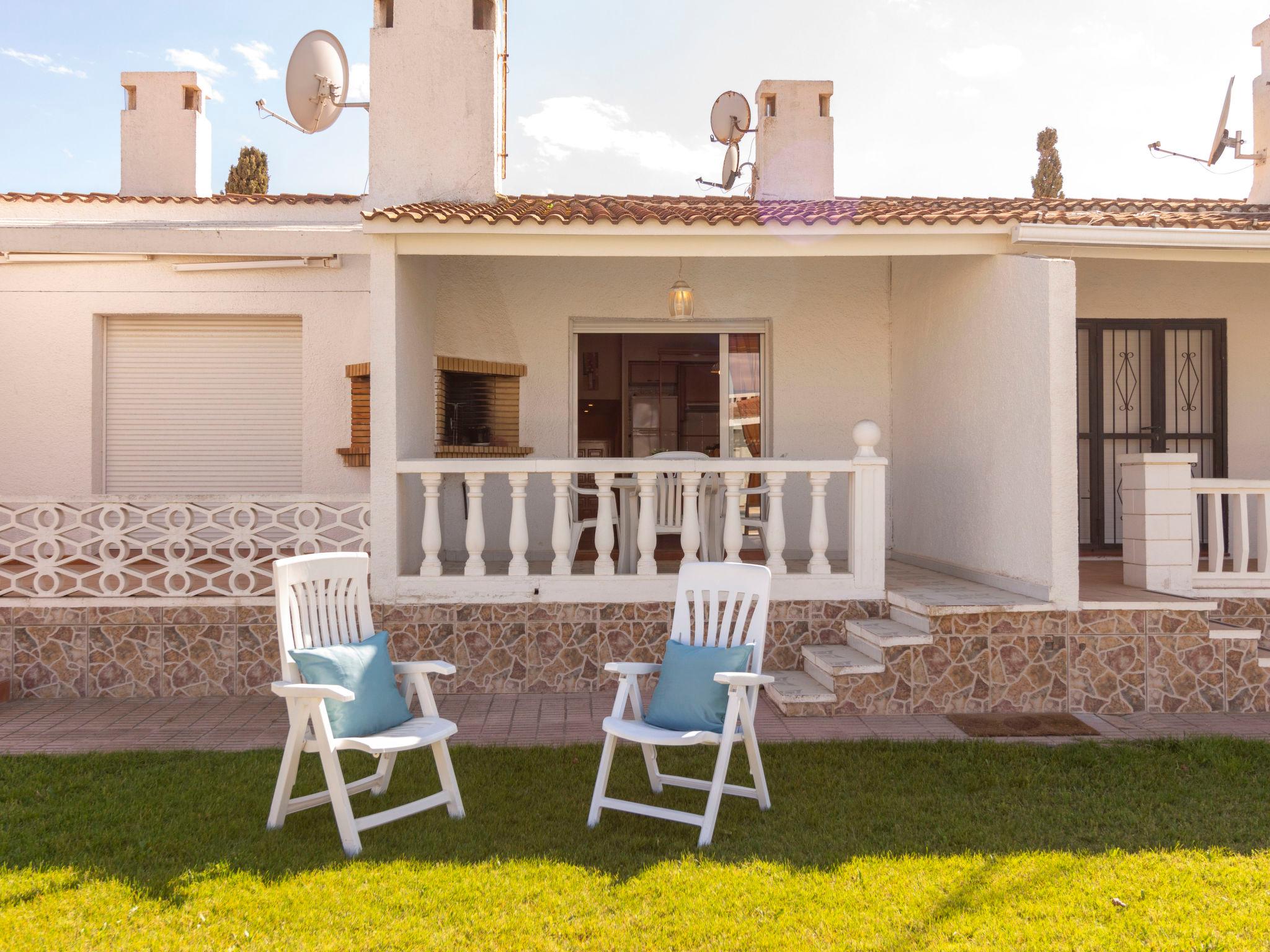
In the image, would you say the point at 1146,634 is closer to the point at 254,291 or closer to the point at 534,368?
the point at 534,368

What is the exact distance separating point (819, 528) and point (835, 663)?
98 centimetres

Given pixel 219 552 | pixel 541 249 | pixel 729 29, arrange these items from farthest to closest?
pixel 729 29, pixel 219 552, pixel 541 249

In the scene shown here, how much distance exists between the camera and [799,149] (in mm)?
9594

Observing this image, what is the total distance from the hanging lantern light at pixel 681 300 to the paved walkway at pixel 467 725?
3617 mm

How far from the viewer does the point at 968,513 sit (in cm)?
680

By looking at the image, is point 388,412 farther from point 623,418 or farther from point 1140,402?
point 1140,402

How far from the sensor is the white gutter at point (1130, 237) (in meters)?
5.91

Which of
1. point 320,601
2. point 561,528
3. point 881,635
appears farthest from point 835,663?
point 320,601

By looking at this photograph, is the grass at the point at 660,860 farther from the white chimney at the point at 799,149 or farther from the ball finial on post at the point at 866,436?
the white chimney at the point at 799,149

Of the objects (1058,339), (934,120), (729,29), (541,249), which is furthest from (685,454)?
(729,29)

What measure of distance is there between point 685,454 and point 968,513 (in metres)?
2.23

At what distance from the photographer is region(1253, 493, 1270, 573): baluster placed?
605 centimetres

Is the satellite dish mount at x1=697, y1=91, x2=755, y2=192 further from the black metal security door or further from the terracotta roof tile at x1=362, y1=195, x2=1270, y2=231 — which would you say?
the black metal security door

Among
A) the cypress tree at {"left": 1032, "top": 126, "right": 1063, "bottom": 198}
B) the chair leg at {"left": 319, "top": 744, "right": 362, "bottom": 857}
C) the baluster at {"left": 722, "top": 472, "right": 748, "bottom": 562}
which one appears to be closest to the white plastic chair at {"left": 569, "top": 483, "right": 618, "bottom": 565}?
the baluster at {"left": 722, "top": 472, "right": 748, "bottom": 562}
